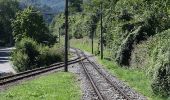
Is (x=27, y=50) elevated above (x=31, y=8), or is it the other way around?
(x=31, y=8)

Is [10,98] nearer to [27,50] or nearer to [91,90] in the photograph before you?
[91,90]

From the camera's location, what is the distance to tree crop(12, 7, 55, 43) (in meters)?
91.2

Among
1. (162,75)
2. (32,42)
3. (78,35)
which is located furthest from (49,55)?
(78,35)

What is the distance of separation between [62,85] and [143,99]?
7792mm

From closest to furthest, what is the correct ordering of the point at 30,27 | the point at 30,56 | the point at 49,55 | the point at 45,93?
the point at 45,93 → the point at 30,56 → the point at 49,55 → the point at 30,27

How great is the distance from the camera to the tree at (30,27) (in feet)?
299

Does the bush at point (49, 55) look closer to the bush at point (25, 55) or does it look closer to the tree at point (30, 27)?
the bush at point (25, 55)

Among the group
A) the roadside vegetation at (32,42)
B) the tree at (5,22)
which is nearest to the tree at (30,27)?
the roadside vegetation at (32,42)

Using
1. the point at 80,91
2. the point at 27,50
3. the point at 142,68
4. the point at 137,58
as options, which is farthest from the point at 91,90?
the point at 27,50

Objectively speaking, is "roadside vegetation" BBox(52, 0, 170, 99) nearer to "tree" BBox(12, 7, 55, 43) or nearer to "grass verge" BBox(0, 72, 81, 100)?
"grass verge" BBox(0, 72, 81, 100)

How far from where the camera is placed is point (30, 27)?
301 feet

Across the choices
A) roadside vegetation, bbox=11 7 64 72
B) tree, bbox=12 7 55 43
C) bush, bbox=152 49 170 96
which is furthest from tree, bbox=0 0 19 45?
bush, bbox=152 49 170 96

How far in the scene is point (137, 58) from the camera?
41688 millimetres

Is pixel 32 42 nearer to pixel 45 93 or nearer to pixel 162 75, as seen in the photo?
pixel 45 93
